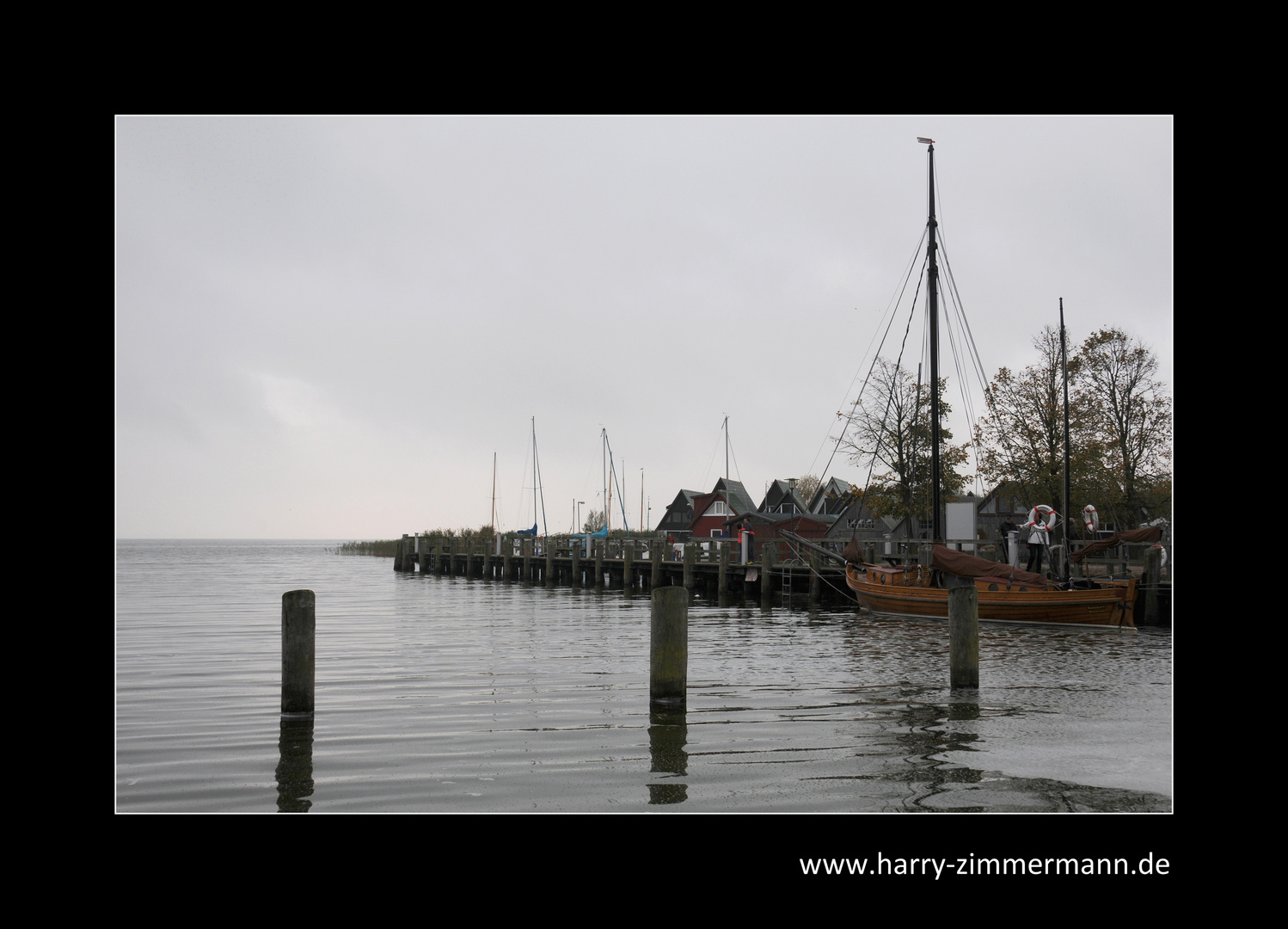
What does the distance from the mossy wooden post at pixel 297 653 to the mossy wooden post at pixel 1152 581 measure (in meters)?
21.0

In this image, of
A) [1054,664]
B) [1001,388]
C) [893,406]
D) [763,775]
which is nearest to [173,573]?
[893,406]

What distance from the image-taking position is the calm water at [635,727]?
25.0ft

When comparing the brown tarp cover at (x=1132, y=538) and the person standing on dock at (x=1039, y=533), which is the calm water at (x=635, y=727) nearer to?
the person standing on dock at (x=1039, y=533)

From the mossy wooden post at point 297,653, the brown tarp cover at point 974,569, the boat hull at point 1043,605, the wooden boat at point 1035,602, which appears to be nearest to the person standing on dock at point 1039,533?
the wooden boat at point 1035,602

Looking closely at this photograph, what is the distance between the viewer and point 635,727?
1027cm

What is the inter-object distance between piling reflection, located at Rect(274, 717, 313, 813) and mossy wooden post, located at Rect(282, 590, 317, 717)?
0.60 ft

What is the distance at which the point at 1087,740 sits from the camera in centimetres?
971

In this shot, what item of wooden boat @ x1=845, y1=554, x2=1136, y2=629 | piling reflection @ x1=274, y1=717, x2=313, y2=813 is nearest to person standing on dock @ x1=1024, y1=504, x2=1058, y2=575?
wooden boat @ x1=845, y1=554, x2=1136, y2=629

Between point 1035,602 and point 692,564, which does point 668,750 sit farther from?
point 692,564

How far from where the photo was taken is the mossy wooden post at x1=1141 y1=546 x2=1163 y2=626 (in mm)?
24422

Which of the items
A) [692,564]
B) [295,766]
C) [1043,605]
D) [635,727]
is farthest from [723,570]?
[295,766]

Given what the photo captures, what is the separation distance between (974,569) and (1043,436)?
22.1m

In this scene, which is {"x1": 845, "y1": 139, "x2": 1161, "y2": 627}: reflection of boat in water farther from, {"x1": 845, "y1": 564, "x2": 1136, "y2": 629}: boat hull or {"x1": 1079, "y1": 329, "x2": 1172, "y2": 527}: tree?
{"x1": 1079, "y1": 329, "x2": 1172, "y2": 527}: tree
